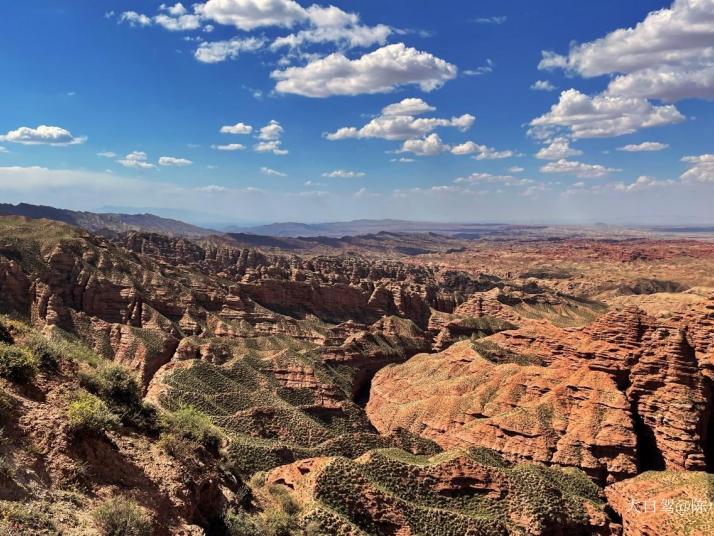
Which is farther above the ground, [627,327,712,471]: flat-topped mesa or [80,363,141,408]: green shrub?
[80,363,141,408]: green shrub

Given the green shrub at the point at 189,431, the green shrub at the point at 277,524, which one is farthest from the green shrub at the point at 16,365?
the green shrub at the point at 277,524

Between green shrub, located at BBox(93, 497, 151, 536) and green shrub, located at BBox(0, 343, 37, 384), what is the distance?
6.75 m

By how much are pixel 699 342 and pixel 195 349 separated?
7022 centimetres

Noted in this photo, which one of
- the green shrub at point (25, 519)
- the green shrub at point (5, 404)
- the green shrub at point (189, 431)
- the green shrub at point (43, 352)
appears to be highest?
the green shrub at point (43, 352)

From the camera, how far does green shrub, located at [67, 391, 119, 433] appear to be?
58.9 ft

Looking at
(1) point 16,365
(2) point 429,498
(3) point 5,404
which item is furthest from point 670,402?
(3) point 5,404

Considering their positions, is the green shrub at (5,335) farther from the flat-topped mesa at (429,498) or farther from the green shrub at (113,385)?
the flat-topped mesa at (429,498)

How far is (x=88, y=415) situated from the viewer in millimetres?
18266

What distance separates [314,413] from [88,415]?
4745cm

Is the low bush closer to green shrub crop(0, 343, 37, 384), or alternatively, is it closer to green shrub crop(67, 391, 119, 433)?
green shrub crop(67, 391, 119, 433)

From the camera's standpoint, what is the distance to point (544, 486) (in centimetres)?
4131

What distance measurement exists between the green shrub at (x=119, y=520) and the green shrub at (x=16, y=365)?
22.1ft

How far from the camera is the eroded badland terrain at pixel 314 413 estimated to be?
731 inches

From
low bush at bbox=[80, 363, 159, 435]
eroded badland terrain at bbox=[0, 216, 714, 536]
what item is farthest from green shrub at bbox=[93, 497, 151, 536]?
low bush at bbox=[80, 363, 159, 435]
